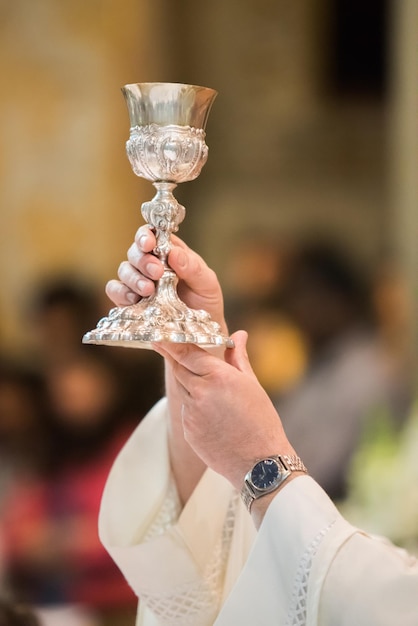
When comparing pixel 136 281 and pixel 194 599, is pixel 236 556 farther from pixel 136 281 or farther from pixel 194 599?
pixel 136 281

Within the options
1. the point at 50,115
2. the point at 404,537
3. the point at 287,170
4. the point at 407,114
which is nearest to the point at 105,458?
the point at 404,537

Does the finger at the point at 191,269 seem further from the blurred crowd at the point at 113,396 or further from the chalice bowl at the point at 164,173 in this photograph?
the blurred crowd at the point at 113,396

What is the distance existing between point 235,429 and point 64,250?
184 inches

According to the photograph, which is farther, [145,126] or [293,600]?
[145,126]

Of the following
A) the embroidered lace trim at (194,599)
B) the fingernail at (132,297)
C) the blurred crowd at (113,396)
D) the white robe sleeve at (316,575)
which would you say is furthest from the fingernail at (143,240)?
the blurred crowd at (113,396)

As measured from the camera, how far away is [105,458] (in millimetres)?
4730

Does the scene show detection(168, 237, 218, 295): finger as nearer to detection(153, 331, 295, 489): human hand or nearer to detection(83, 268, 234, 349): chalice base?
detection(83, 268, 234, 349): chalice base

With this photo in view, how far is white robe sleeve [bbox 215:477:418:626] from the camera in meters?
1.77

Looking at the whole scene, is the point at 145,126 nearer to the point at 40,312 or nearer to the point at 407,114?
the point at 40,312

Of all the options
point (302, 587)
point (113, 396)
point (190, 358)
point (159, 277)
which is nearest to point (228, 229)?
point (113, 396)

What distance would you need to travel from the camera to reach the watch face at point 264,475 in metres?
1.88

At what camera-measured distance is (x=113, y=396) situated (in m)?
5.05

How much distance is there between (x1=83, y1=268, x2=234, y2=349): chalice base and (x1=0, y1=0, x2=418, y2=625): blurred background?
1.57 metres

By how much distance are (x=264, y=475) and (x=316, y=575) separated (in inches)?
6.8
